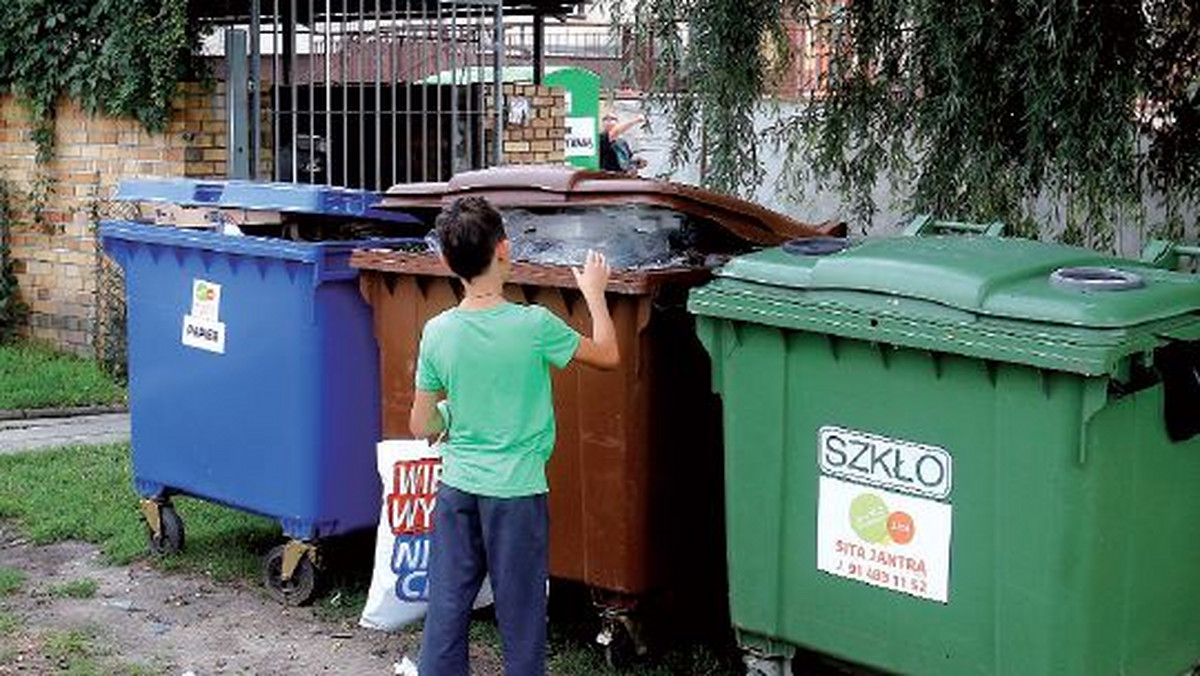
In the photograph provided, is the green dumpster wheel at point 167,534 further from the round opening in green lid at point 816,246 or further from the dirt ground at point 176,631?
the round opening in green lid at point 816,246

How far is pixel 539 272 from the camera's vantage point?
15.8 ft

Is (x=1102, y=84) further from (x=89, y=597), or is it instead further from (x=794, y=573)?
(x=89, y=597)

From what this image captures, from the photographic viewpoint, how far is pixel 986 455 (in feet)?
12.8

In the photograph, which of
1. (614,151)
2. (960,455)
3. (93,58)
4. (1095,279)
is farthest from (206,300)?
(614,151)

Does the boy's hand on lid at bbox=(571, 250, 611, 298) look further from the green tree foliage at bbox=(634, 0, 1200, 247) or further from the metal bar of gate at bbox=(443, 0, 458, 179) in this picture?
the metal bar of gate at bbox=(443, 0, 458, 179)

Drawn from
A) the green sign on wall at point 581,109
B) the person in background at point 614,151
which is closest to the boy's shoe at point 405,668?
the green sign on wall at point 581,109

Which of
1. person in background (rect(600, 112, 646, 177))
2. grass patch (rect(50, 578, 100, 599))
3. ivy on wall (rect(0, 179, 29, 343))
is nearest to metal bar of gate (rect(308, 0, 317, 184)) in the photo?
ivy on wall (rect(0, 179, 29, 343))

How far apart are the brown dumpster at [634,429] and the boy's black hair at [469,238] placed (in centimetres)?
53

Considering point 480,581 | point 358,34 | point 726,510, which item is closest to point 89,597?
point 480,581

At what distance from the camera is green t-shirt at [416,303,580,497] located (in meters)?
4.16

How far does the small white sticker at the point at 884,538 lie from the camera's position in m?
4.02

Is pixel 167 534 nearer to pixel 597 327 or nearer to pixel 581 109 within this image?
pixel 597 327

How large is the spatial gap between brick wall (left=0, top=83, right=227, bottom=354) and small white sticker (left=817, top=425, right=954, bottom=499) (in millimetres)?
6017

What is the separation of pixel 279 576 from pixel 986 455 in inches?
110
